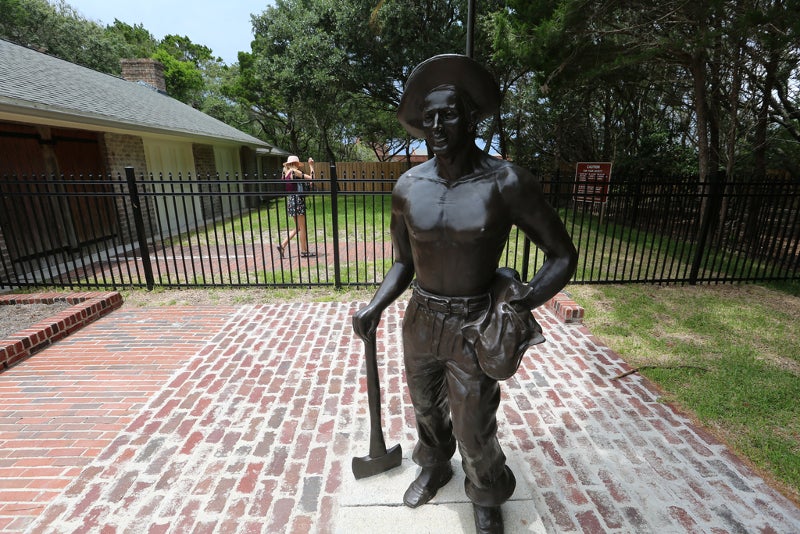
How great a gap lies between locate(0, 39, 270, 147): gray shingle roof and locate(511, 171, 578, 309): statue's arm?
7.62m

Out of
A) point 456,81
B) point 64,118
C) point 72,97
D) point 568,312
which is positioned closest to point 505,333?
point 456,81

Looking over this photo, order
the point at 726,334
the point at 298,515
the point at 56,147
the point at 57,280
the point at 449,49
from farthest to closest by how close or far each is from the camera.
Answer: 1. the point at 449,49
2. the point at 56,147
3. the point at 57,280
4. the point at 726,334
5. the point at 298,515

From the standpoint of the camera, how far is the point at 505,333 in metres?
1.55

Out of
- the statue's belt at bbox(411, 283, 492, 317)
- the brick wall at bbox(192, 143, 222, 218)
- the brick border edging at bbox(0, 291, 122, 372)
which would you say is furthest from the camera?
the brick wall at bbox(192, 143, 222, 218)

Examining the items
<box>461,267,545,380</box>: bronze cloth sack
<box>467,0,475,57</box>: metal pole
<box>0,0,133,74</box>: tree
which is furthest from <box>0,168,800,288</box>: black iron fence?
<box>0,0,133,74</box>: tree

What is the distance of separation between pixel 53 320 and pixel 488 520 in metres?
5.34

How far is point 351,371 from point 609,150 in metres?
16.3

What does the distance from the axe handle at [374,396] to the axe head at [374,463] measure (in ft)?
0.09

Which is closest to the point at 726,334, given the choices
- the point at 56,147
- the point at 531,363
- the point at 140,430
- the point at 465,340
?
the point at 531,363

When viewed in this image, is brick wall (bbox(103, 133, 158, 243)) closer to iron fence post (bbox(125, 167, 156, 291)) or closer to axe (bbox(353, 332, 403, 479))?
iron fence post (bbox(125, 167, 156, 291))

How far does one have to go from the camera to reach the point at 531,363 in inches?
167

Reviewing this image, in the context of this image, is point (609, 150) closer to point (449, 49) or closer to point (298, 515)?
point (449, 49)

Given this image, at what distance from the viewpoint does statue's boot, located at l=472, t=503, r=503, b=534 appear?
1.92 m

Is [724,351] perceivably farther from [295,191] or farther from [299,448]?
[295,191]
